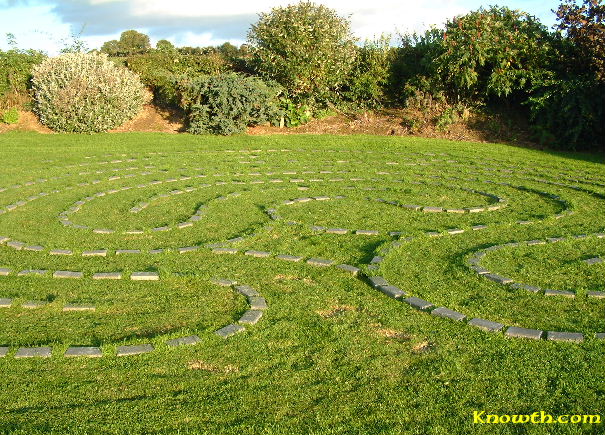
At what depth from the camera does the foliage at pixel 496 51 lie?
20016 millimetres

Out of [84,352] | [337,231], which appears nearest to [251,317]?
[84,352]

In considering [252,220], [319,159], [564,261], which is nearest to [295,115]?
[319,159]

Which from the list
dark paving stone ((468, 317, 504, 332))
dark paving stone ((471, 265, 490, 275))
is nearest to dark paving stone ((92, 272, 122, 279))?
dark paving stone ((468, 317, 504, 332))

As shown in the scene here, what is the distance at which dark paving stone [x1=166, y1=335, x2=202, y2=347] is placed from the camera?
535 centimetres

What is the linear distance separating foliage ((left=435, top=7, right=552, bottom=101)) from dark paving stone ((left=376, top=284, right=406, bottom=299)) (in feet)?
49.2

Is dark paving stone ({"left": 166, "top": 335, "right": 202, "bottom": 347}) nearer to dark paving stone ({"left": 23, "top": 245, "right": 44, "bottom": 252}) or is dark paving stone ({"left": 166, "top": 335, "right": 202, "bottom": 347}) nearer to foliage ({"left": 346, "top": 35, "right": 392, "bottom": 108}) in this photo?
dark paving stone ({"left": 23, "top": 245, "right": 44, "bottom": 252})

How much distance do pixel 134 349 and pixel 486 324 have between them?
3.01m

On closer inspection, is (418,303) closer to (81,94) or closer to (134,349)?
(134,349)

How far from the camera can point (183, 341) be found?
539 centimetres

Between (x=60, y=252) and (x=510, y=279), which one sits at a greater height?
(x=510, y=279)

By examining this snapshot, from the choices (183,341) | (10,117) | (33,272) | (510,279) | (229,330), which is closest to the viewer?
(183,341)

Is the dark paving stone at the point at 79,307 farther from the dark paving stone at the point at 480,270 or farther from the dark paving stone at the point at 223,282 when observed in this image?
the dark paving stone at the point at 480,270

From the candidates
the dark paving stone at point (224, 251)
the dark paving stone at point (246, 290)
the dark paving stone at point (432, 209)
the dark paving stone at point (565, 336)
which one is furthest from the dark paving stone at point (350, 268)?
the dark paving stone at point (432, 209)

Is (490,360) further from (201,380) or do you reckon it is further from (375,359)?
(201,380)
